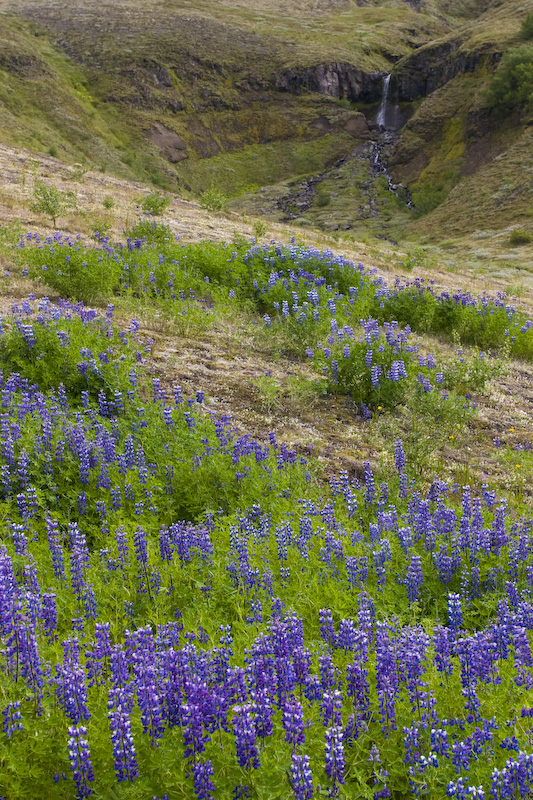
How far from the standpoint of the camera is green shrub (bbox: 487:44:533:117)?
52.0 metres

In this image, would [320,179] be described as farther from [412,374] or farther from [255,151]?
[412,374]

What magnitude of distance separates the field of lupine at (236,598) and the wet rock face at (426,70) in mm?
70955

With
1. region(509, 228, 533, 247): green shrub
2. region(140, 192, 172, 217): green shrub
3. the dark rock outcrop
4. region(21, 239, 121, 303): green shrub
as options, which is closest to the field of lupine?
region(21, 239, 121, 303): green shrub

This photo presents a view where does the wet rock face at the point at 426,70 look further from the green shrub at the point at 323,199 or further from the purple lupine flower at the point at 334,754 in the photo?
the purple lupine flower at the point at 334,754

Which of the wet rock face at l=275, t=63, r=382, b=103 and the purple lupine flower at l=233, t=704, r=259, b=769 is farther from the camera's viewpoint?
the wet rock face at l=275, t=63, r=382, b=103

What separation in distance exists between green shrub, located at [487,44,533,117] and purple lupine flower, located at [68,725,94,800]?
2332 inches

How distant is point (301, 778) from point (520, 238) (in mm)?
38151

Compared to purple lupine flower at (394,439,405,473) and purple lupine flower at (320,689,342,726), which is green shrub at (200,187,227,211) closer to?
purple lupine flower at (394,439,405,473)

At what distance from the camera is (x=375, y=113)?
9131 cm

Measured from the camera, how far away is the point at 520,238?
3578cm

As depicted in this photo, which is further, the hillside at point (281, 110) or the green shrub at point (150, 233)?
the hillside at point (281, 110)

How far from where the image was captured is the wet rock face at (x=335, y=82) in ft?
294

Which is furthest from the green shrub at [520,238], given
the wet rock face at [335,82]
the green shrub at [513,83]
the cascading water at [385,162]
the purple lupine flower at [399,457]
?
the wet rock face at [335,82]

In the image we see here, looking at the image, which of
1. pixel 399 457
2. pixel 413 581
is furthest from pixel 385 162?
pixel 413 581
